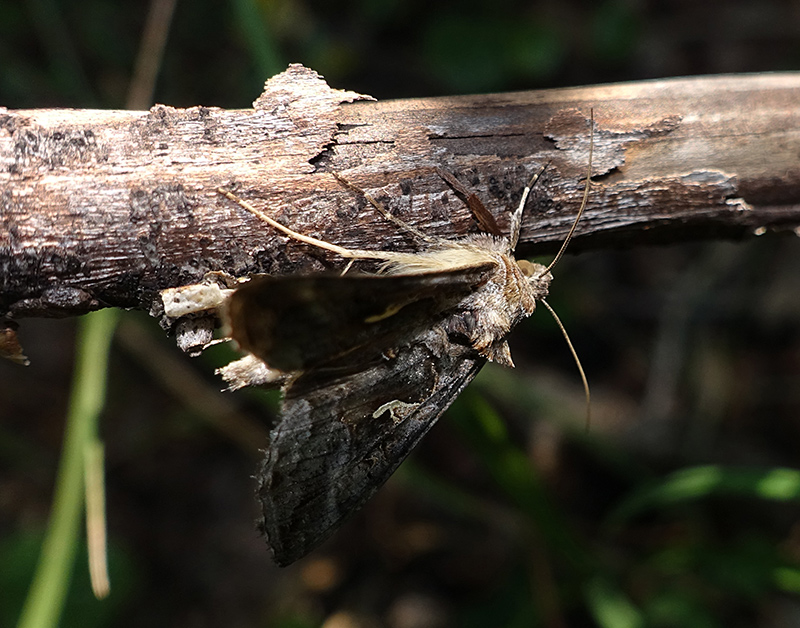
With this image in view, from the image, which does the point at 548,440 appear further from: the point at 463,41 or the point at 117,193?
the point at 117,193

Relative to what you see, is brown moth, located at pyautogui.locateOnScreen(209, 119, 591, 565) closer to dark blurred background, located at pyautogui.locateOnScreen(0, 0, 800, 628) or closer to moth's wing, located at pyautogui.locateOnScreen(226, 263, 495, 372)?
moth's wing, located at pyautogui.locateOnScreen(226, 263, 495, 372)

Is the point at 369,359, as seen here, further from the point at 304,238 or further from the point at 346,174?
the point at 346,174

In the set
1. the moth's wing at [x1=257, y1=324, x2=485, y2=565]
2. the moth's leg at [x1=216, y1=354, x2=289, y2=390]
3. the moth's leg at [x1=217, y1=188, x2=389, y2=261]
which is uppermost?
the moth's leg at [x1=217, y1=188, x2=389, y2=261]

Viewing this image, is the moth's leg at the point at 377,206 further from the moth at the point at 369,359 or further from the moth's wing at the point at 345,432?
the moth's wing at the point at 345,432

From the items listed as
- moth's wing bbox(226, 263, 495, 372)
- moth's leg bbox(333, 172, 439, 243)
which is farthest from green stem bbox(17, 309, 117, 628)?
moth's leg bbox(333, 172, 439, 243)

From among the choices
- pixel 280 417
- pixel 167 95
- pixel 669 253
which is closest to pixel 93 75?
pixel 167 95

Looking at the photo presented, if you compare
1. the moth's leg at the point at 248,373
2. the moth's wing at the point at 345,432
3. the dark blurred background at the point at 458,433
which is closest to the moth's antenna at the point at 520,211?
the moth's wing at the point at 345,432
